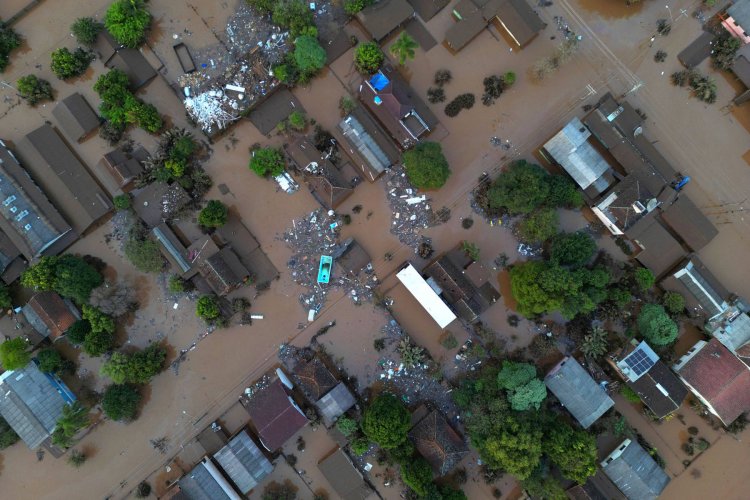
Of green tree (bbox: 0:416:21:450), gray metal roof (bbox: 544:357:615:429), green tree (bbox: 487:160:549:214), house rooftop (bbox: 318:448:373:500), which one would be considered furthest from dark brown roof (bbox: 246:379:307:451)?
green tree (bbox: 487:160:549:214)

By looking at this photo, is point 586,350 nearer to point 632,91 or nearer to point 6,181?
point 632,91

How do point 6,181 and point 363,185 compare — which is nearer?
point 6,181

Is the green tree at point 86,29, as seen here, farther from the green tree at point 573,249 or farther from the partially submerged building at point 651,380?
the partially submerged building at point 651,380

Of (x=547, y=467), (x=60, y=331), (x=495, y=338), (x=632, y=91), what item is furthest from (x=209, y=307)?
(x=632, y=91)

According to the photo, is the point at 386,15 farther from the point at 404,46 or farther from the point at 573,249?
the point at 573,249

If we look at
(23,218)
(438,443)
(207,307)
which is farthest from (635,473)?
(23,218)

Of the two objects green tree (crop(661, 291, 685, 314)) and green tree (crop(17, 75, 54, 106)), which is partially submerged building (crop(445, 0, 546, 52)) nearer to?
green tree (crop(661, 291, 685, 314))

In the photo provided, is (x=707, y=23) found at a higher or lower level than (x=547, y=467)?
higher
